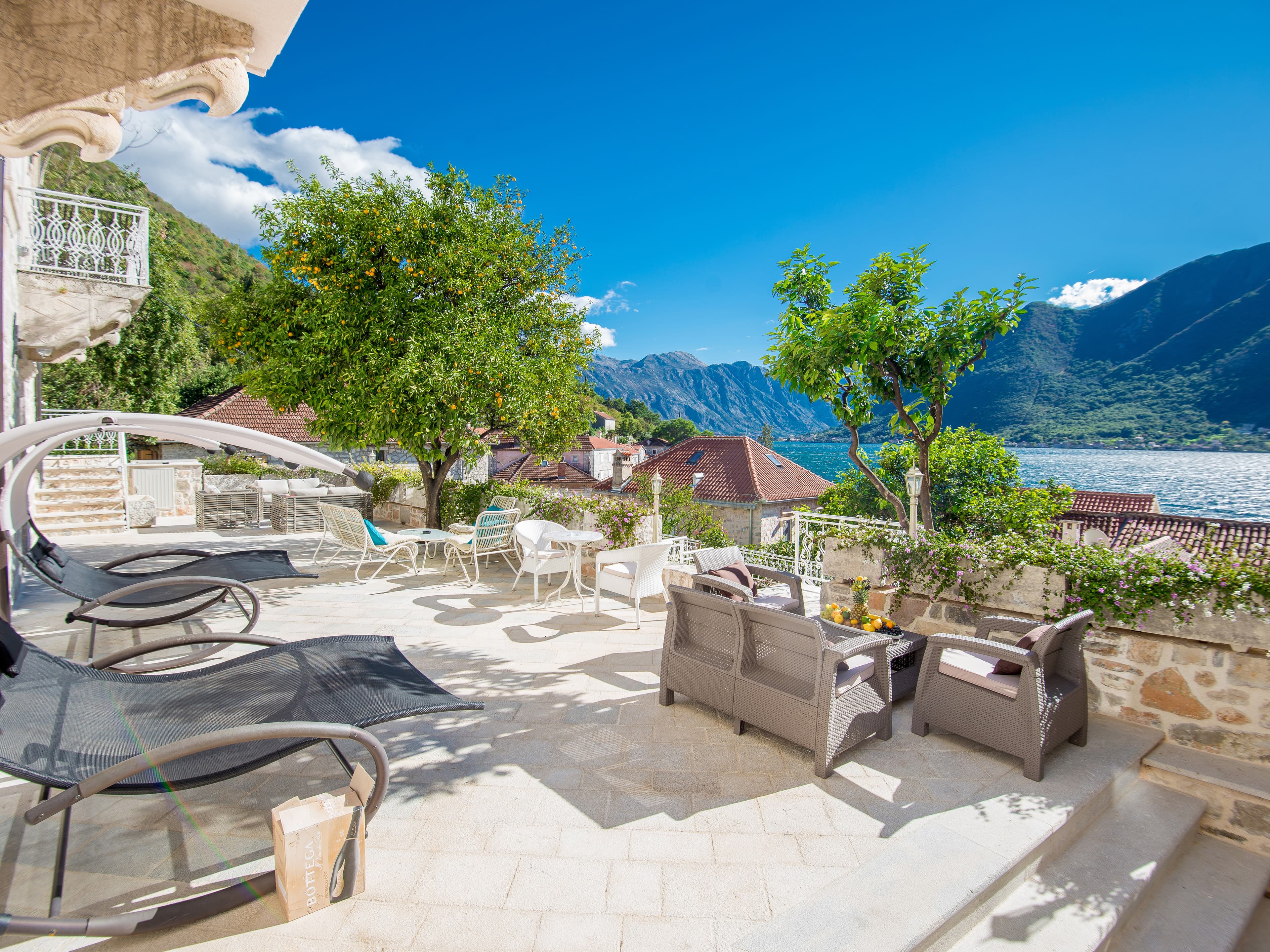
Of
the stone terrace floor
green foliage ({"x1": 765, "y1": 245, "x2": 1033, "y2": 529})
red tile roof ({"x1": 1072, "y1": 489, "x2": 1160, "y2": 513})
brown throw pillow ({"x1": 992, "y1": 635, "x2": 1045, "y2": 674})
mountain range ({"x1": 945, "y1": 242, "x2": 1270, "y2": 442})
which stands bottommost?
red tile roof ({"x1": 1072, "y1": 489, "x2": 1160, "y2": 513})

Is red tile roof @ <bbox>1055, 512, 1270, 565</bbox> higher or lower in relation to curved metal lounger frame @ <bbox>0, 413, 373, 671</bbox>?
lower

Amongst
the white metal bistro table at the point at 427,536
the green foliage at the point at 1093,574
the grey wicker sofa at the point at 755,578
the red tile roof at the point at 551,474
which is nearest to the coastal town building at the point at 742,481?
the red tile roof at the point at 551,474

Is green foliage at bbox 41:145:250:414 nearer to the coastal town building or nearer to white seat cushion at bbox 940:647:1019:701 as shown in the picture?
the coastal town building

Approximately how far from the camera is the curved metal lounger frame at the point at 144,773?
65.1 inches

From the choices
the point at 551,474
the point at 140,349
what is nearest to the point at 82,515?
the point at 140,349

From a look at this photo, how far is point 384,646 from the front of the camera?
3113 millimetres

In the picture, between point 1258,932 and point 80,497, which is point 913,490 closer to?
point 1258,932

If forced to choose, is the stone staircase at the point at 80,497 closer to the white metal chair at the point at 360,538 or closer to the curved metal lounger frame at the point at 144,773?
the white metal chair at the point at 360,538

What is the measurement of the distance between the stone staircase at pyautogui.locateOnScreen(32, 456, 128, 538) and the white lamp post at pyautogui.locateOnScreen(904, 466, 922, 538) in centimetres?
1267

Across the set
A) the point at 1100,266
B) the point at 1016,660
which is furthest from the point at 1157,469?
the point at 1016,660

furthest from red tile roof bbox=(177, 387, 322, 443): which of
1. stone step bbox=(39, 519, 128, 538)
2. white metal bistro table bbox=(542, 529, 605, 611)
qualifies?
white metal bistro table bbox=(542, 529, 605, 611)

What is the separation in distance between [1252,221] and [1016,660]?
2966 inches

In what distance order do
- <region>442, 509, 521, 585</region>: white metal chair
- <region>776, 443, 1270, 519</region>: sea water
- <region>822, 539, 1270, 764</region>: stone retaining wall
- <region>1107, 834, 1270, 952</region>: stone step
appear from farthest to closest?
1. <region>776, 443, 1270, 519</region>: sea water
2. <region>442, 509, 521, 585</region>: white metal chair
3. <region>822, 539, 1270, 764</region>: stone retaining wall
4. <region>1107, 834, 1270, 952</region>: stone step

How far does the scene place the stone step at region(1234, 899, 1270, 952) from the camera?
8.13 ft
